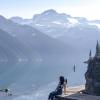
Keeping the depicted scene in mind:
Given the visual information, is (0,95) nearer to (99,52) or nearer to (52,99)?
(99,52)

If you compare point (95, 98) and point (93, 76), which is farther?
point (93, 76)

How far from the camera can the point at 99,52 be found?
224 ft

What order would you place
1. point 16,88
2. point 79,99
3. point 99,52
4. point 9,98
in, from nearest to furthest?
point 79,99 < point 99,52 < point 9,98 < point 16,88

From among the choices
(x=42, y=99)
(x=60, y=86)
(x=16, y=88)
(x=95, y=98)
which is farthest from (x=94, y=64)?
(x=16, y=88)

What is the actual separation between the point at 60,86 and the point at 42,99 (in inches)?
2813

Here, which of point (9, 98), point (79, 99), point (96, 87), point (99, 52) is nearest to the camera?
point (79, 99)

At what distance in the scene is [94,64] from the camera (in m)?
66.1

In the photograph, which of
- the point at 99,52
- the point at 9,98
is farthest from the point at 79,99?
the point at 9,98

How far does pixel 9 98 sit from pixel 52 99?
2772 inches

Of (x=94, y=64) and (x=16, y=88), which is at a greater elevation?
(x=94, y=64)

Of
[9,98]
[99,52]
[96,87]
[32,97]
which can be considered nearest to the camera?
[96,87]

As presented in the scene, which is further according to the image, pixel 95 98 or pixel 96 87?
pixel 96 87

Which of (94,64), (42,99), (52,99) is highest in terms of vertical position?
(94,64)

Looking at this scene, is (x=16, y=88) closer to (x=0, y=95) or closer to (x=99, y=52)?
(x=0, y=95)
